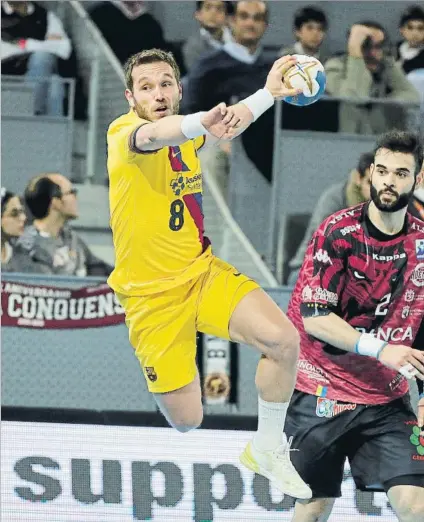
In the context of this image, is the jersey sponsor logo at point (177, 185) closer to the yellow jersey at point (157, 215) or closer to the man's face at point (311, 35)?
the yellow jersey at point (157, 215)

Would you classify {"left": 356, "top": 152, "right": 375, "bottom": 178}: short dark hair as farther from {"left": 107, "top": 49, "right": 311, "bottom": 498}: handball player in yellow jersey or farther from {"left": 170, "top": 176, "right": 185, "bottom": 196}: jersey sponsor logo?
{"left": 170, "top": 176, "right": 185, "bottom": 196}: jersey sponsor logo

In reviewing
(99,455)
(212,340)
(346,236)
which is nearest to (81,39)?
(212,340)

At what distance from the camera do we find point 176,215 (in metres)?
5.14

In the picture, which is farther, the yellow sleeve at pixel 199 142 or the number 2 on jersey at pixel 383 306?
the yellow sleeve at pixel 199 142

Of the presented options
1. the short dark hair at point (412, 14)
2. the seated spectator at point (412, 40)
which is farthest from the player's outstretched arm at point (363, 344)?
the short dark hair at point (412, 14)

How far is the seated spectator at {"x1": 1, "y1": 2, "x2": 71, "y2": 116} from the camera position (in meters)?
9.86

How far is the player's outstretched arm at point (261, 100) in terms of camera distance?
13.8ft

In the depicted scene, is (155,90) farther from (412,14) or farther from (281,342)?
(412,14)

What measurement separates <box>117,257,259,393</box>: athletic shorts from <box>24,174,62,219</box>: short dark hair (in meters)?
3.41

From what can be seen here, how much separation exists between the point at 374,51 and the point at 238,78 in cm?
124

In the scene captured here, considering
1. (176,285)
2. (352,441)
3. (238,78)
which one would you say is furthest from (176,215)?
(238,78)

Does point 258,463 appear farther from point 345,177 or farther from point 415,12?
point 415,12

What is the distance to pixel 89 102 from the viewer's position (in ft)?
32.8

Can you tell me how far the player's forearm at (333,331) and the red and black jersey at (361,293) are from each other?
6cm
